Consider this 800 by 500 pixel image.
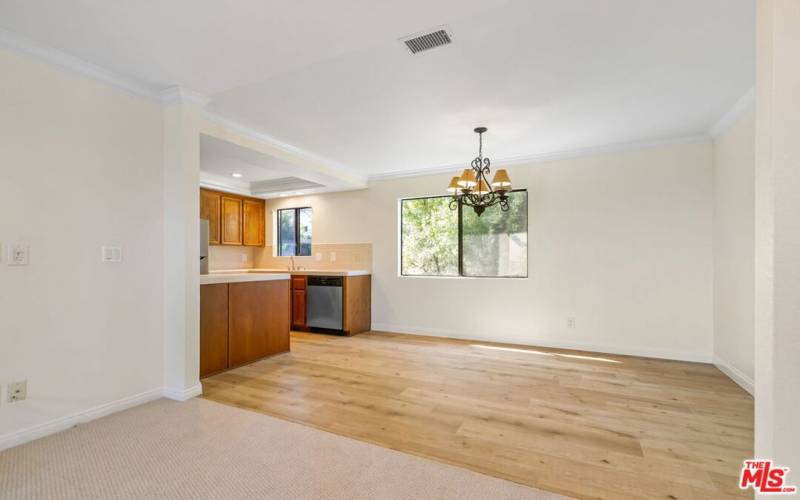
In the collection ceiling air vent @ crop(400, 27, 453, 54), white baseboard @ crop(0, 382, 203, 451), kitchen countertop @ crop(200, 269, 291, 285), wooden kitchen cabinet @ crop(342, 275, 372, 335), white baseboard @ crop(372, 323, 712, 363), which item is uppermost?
ceiling air vent @ crop(400, 27, 453, 54)

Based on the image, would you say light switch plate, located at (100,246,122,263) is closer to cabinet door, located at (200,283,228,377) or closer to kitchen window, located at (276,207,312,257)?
cabinet door, located at (200,283,228,377)

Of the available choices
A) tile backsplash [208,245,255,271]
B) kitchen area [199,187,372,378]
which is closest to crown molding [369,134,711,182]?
kitchen area [199,187,372,378]

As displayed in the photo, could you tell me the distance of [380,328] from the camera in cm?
561

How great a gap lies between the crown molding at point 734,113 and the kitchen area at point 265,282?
4.40 meters

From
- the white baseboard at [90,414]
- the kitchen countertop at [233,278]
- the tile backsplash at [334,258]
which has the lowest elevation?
the white baseboard at [90,414]

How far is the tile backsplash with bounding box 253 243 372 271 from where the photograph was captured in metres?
5.82

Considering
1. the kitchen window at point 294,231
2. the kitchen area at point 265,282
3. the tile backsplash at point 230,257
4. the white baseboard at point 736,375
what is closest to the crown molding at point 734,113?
the white baseboard at point 736,375

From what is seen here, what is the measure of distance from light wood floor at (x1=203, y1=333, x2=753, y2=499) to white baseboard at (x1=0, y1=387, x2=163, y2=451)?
0.47 meters

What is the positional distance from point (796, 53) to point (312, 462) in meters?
2.47

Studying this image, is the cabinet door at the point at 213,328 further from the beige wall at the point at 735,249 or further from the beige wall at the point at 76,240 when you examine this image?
the beige wall at the point at 735,249

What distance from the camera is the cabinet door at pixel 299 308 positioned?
18.3ft

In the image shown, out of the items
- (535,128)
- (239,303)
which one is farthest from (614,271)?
(239,303)

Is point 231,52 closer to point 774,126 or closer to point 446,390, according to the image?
point 774,126

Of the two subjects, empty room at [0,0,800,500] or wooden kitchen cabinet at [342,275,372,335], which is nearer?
empty room at [0,0,800,500]
